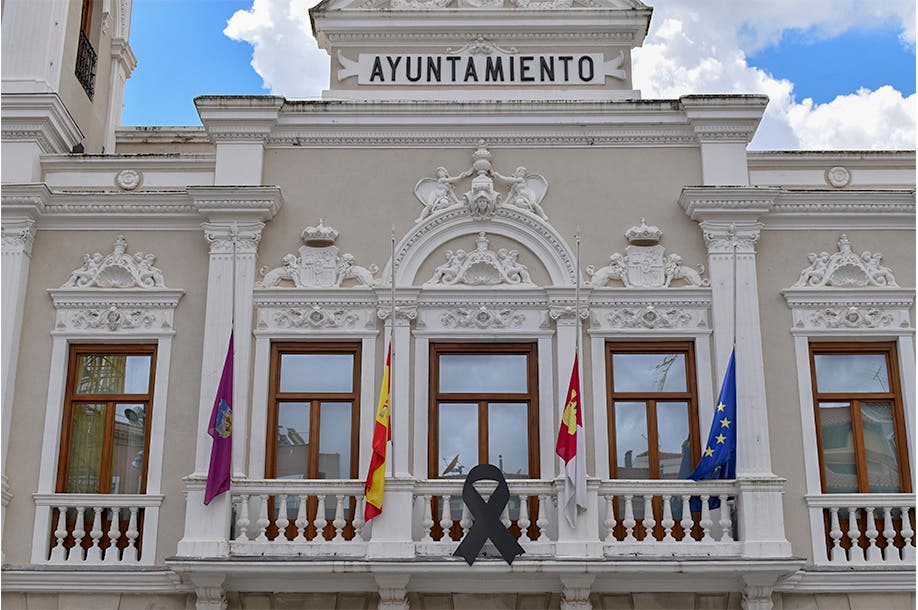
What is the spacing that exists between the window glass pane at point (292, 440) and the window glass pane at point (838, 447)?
6175mm

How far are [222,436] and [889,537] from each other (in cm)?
766

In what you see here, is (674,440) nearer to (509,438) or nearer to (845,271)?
(509,438)

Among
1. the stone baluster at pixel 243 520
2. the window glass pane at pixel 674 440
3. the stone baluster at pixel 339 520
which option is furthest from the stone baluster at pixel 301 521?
the window glass pane at pixel 674 440

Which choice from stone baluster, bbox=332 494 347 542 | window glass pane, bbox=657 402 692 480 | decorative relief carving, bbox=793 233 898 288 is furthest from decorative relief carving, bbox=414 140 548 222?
stone baluster, bbox=332 494 347 542

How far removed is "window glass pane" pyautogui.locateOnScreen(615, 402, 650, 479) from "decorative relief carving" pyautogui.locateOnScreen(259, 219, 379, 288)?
341 cm

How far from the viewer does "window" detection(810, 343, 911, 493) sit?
15273 millimetres

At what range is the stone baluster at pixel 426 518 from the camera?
1436 cm

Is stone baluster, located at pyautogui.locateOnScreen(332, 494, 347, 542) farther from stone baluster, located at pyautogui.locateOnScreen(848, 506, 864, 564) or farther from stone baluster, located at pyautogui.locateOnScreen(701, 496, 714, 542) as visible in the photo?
stone baluster, located at pyautogui.locateOnScreen(848, 506, 864, 564)

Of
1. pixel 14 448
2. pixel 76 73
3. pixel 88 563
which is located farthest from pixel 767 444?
pixel 76 73

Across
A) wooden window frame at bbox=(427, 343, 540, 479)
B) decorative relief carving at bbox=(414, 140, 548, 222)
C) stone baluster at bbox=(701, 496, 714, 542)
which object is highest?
decorative relief carving at bbox=(414, 140, 548, 222)

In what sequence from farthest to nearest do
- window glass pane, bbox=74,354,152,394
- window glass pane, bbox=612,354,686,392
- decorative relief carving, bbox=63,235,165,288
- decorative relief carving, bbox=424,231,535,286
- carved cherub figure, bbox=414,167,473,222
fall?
carved cherub figure, bbox=414,167,473,222 < decorative relief carving, bbox=63,235,165,288 < decorative relief carving, bbox=424,231,535,286 < window glass pane, bbox=74,354,152,394 < window glass pane, bbox=612,354,686,392

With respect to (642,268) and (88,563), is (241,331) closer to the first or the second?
(88,563)

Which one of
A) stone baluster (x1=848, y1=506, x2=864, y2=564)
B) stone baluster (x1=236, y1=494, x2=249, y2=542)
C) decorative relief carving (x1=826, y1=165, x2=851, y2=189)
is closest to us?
stone baluster (x1=236, y1=494, x2=249, y2=542)

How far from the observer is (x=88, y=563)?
576 inches
